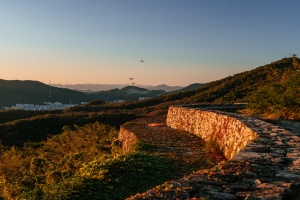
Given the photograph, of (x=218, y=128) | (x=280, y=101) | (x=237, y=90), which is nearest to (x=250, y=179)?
(x=218, y=128)

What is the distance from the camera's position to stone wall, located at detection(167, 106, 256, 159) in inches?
431

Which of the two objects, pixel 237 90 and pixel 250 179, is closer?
pixel 250 179

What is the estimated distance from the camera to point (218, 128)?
1434 centimetres

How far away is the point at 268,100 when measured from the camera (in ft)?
59.7

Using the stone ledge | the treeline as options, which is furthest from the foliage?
the stone ledge

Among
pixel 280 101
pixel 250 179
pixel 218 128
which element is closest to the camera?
pixel 250 179

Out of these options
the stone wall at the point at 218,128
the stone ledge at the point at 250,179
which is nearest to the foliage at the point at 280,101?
the stone wall at the point at 218,128

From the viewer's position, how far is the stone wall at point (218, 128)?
431 inches

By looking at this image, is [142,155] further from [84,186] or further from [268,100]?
[268,100]

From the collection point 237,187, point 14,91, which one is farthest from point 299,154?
point 14,91

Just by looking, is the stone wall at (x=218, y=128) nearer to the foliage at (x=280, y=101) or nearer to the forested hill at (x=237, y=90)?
the foliage at (x=280, y=101)

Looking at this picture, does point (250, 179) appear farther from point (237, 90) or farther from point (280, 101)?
point (237, 90)

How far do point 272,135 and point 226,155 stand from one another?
2.66m

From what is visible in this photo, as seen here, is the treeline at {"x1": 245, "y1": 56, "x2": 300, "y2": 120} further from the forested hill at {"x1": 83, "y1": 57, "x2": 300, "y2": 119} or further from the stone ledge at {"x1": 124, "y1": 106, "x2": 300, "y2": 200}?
the stone ledge at {"x1": 124, "y1": 106, "x2": 300, "y2": 200}
